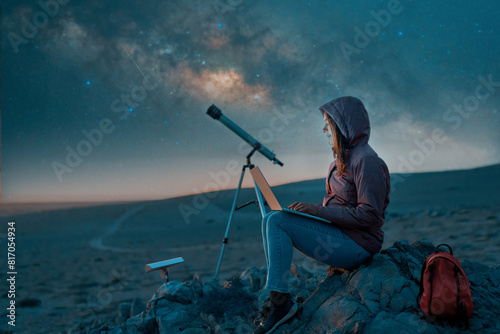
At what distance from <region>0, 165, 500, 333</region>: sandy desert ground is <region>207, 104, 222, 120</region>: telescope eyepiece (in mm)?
3648

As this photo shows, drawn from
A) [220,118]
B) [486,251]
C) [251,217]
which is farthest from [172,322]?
[251,217]

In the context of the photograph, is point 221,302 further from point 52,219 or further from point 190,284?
point 52,219

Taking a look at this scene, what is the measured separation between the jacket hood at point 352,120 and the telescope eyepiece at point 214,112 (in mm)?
1785

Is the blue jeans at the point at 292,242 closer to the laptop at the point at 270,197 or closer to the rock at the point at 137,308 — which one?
the laptop at the point at 270,197

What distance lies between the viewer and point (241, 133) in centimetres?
431

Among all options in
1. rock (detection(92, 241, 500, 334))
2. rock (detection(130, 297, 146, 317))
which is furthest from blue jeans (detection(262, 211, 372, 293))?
rock (detection(130, 297, 146, 317))

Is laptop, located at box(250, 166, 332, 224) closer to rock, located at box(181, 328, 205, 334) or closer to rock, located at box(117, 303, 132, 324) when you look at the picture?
rock, located at box(181, 328, 205, 334)

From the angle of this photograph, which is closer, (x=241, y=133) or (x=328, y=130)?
(x=328, y=130)

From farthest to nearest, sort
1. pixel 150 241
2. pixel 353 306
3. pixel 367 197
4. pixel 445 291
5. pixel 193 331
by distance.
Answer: pixel 150 241 → pixel 193 331 → pixel 353 306 → pixel 367 197 → pixel 445 291

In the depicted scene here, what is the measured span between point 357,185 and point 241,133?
82.8 inches

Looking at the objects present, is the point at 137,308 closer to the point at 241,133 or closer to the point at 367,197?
the point at 241,133

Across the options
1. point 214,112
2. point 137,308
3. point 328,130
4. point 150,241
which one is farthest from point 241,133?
point 150,241

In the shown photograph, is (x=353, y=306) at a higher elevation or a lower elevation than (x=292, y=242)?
lower

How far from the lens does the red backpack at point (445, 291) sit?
2.20m
